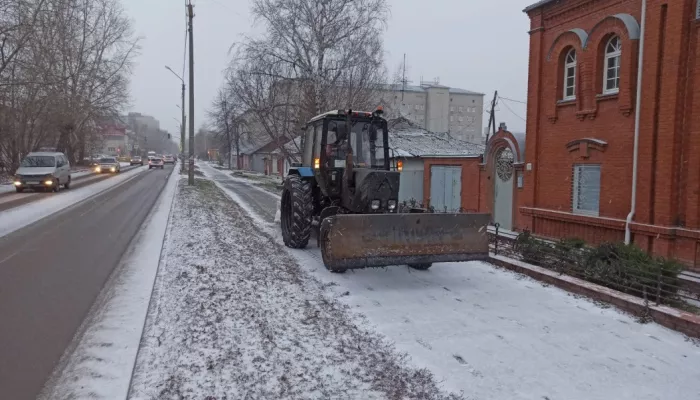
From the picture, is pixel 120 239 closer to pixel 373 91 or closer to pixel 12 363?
pixel 12 363

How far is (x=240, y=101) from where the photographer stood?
90.5ft

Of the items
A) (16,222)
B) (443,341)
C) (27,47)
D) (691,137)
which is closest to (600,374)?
(443,341)

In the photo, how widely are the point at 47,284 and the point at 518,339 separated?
250 inches

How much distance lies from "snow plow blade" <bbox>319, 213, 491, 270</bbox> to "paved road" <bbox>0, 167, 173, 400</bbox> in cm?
328

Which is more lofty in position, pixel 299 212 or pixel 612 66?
pixel 612 66

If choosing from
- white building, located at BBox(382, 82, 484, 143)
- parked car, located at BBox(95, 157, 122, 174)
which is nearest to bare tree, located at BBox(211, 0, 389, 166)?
parked car, located at BBox(95, 157, 122, 174)

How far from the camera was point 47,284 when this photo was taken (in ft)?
23.6

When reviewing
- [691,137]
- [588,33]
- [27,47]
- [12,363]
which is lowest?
[12,363]

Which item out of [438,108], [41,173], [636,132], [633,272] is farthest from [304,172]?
[438,108]

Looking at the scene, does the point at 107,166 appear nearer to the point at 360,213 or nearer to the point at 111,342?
the point at 360,213

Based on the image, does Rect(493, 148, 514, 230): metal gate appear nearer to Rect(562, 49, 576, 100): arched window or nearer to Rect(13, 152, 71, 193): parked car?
Rect(562, 49, 576, 100): arched window

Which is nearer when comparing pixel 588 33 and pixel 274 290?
pixel 274 290

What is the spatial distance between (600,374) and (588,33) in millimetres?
9992

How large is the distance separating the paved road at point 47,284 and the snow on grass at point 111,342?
14 centimetres
